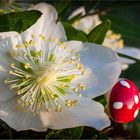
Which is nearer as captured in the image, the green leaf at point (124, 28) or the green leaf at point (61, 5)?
the green leaf at point (61, 5)

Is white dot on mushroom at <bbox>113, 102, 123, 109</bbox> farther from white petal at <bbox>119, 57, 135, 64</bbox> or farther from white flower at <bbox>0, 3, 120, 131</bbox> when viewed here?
white petal at <bbox>119, 57, 135, 64</bbox>

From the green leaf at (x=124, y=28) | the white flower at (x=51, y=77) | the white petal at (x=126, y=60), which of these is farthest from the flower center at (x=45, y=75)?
the green leaf at (x=124, y=28)

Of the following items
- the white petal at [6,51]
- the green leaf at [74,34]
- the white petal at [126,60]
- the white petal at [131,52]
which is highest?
the white petal at [6,51]

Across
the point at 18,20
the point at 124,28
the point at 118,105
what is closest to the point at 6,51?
the point at 18,20

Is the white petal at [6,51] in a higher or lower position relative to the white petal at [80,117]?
higher

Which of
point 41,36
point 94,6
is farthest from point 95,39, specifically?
point 94,6

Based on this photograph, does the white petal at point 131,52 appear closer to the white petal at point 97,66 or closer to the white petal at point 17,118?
the white petal at point 97,66

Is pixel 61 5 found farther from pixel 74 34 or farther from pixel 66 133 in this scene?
pixel 66 133
